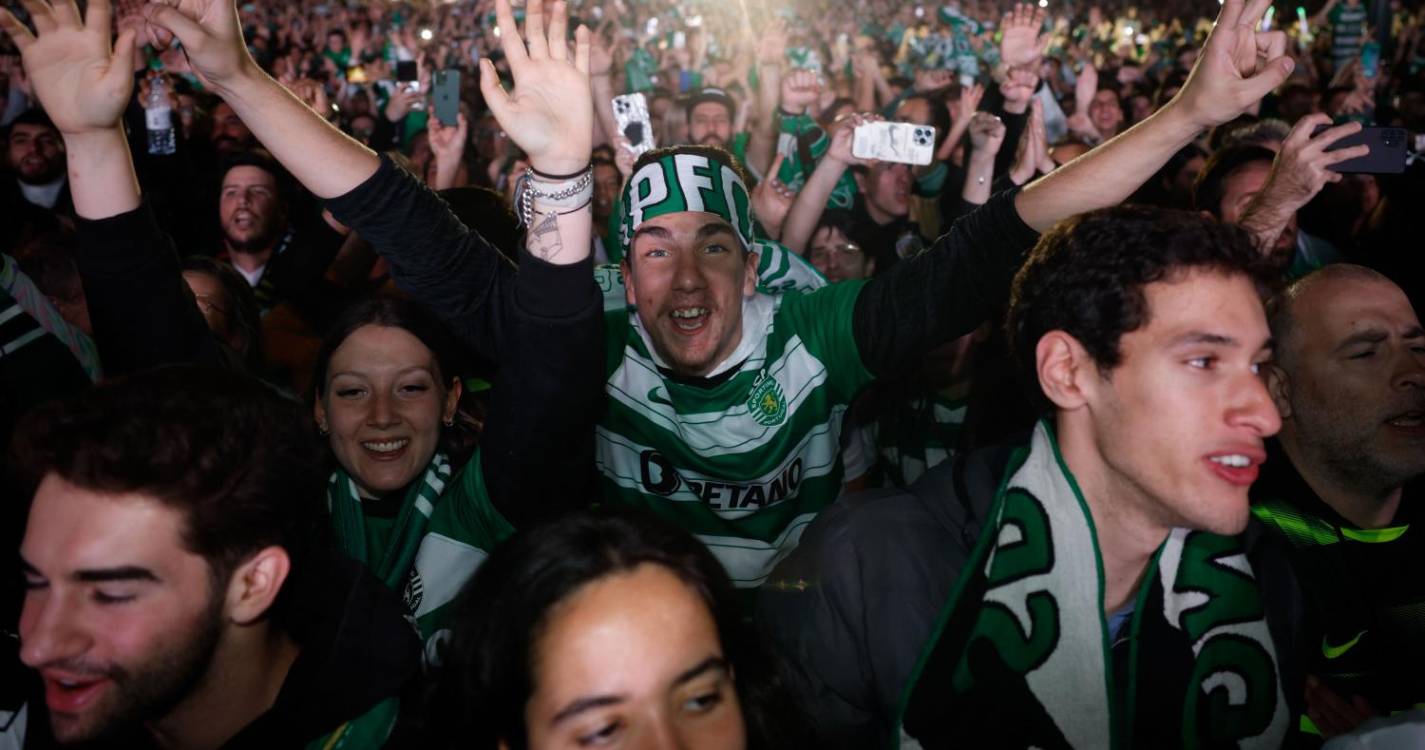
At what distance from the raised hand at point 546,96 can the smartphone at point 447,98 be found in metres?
3.16

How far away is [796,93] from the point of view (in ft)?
18.0

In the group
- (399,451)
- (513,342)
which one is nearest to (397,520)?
(399,451)

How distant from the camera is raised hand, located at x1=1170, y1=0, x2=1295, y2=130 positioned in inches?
85.0

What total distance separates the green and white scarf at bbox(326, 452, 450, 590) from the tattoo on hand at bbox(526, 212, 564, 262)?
0.87m

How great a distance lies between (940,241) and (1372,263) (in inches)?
132

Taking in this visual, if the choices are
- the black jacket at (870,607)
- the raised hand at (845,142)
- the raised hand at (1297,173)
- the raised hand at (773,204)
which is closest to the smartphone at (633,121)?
the raised hand at (773,204)

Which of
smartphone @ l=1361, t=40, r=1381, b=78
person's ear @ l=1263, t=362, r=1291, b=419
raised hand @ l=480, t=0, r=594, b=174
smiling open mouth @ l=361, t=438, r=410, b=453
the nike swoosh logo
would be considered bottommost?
the nike swoosh logo

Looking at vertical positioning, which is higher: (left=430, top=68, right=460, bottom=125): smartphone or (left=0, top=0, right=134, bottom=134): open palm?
(left=430, top=68, right=460, bottom=125): smartphone

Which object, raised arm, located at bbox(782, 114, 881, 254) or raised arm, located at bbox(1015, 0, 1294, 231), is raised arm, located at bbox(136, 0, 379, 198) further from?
raised arm, located at bbox(782, 114, 881, 254)

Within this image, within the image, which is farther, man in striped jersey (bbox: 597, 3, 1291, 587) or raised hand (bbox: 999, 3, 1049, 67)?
raised hand (bbox: 999, 3, 1049, 67)

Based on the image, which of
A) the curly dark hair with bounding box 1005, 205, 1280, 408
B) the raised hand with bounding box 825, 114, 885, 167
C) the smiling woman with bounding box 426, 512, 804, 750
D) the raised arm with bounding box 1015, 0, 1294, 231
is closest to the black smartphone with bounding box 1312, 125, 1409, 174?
the raised arm with bounding box 1015, 0, 1294, 231

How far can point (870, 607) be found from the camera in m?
1.91

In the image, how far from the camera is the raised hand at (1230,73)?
216cm

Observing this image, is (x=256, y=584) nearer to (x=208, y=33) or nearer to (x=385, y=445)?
(x=385, y=445)
